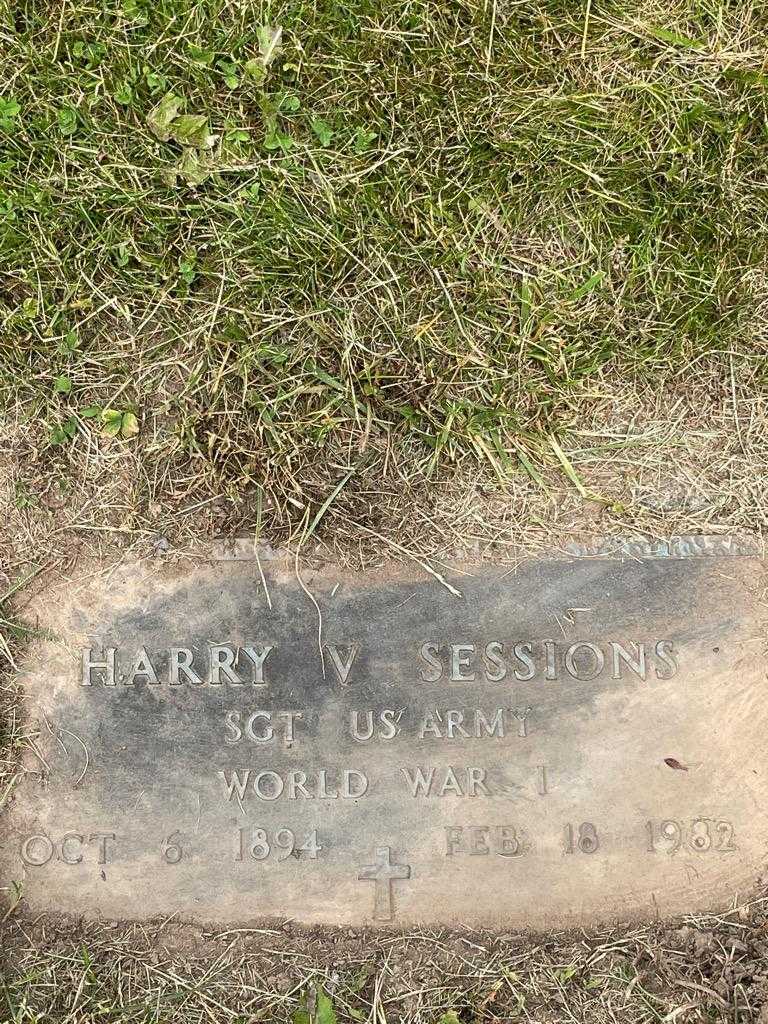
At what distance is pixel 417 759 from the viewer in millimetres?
2176

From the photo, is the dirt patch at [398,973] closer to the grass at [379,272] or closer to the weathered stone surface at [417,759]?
the weathered stone surface at [417,759]

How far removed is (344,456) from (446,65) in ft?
3.78

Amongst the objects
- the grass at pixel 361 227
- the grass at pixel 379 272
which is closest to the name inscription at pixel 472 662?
the grass at pixel 379 272

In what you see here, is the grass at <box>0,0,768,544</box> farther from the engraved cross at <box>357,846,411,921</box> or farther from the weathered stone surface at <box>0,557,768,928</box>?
the engraved cross at <box>357,846,411,921</box>

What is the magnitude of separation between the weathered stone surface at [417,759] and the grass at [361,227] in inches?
16.2

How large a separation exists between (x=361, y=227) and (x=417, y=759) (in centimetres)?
148

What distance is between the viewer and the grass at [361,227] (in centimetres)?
228

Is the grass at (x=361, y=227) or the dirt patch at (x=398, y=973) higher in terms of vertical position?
the grass at (x=361, y=227)

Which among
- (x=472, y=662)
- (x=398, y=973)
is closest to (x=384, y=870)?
(x=398, y=973)

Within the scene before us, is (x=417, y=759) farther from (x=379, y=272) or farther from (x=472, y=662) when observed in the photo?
(x=379, y=272)

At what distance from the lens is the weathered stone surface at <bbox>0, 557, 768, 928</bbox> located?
2170 mm

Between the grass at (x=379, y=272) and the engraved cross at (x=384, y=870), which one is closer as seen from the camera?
the engraved cross at (x=384, y=870)

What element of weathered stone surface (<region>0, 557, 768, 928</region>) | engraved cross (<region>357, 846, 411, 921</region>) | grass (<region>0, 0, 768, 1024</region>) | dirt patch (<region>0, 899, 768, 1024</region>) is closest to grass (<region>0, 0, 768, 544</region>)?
grass (<region>0, 0, 768, 1024</region>)

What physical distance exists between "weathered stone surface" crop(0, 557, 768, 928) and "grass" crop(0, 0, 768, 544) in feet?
1.35
